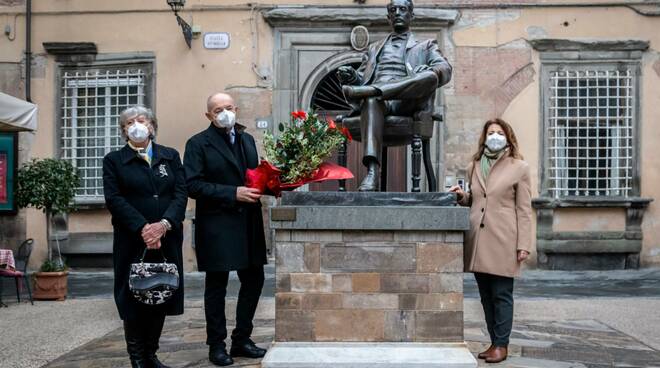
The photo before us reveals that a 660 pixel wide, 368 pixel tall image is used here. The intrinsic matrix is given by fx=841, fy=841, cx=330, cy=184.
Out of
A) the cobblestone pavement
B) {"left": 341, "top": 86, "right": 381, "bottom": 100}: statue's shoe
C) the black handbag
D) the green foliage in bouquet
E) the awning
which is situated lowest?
the cobblestone pavement

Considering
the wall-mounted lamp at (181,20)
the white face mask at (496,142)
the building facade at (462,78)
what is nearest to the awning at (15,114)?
the wall-mounted lamp at (181,20)

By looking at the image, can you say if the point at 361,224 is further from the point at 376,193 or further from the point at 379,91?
the point at 379,91

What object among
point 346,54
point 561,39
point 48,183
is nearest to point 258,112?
point 346,54

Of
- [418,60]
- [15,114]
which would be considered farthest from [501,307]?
[15,114]

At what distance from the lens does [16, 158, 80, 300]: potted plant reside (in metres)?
9.62

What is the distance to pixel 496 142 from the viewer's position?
5.60m

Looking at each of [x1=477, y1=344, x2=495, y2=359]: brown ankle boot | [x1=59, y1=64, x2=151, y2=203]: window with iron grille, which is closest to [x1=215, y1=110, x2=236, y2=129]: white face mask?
[x1=477, y1=344, x2=495, y2=359]: brown ankle boot

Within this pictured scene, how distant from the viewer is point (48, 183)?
9781mm

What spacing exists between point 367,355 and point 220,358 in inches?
39.1

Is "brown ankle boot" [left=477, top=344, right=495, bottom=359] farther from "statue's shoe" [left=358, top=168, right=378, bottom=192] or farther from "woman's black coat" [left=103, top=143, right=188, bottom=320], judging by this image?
"woman's black coat" [left=103, top=143, right=188, bottom=320]

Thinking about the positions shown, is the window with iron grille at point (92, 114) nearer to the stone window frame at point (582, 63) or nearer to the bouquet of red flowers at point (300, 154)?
the stone window frame at point (582, 63)

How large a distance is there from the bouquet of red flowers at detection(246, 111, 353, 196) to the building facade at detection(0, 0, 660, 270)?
735 cm

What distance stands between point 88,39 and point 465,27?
19.0 ft

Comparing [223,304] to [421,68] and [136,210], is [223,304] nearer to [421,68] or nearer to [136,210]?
[136,210]
